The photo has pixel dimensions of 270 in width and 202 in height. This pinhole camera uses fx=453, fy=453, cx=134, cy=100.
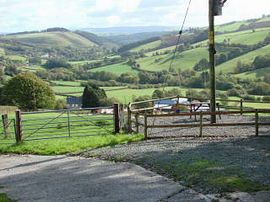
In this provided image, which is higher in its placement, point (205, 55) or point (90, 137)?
point (205, 55)

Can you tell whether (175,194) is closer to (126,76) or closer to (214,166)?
(214,166)

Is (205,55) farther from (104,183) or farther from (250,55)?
(104,183)

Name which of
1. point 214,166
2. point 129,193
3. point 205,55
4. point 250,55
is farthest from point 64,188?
point 205,55

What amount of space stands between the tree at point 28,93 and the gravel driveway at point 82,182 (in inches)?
1892

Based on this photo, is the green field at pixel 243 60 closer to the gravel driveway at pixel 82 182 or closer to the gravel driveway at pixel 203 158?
the gravel driveway at pixel 203 158

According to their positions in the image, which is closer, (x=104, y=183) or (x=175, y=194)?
(x=175, y=194)

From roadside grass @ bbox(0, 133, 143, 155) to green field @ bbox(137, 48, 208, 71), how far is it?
79354mm

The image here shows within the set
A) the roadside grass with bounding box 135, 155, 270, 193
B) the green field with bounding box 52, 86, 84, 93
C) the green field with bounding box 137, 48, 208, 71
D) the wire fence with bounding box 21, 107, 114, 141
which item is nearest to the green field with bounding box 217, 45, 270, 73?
the green field with bounding box 137, 48, 208, 71

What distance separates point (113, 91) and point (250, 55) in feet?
101

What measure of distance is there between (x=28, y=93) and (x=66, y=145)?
47.4 m

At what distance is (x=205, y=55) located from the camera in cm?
10381

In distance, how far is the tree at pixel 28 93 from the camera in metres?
61.8

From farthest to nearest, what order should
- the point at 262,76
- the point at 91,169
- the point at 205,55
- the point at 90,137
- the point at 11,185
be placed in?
the point at 205,55 < the point at 262,76 < the point at 90,137 < the point at 91,169 < the point at 11,185

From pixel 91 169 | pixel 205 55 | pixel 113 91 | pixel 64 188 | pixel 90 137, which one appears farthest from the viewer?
pixel 205 55
